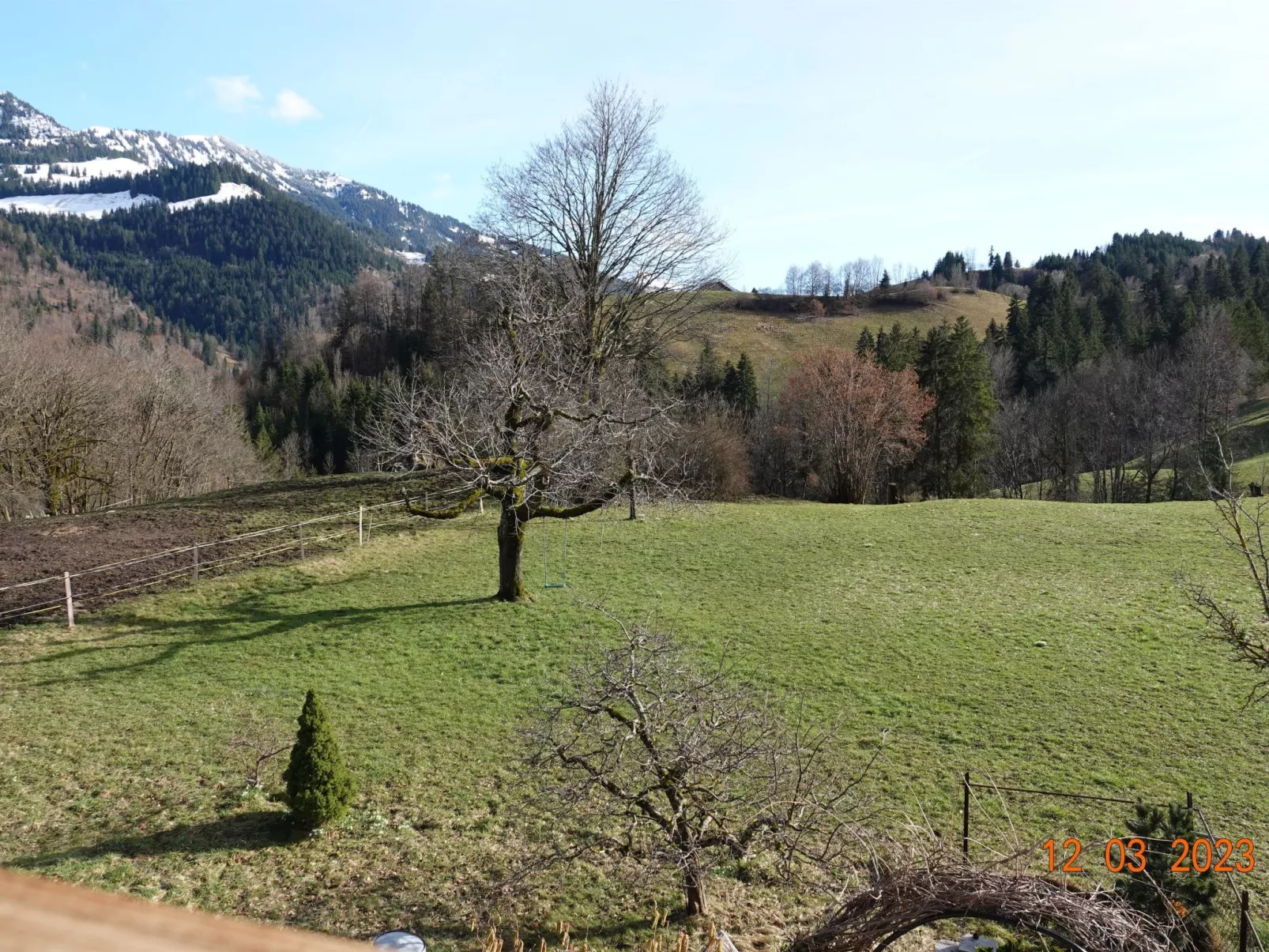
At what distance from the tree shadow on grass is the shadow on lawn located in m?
5.93

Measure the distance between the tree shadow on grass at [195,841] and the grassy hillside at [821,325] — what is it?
63.6m

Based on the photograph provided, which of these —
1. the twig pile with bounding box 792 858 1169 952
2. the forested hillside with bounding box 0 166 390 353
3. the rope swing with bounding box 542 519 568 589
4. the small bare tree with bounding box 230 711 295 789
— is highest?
the forested hillside with bounding box 0 166 390 353

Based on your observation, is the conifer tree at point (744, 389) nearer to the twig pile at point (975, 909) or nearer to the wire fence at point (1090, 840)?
the wire fence at point (1090, 840)

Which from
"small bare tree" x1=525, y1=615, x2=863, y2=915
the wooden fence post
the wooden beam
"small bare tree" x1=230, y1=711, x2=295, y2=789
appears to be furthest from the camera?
the wooden fence post

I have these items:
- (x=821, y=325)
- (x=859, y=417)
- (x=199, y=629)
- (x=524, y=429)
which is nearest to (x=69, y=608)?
(x=199, y=629)

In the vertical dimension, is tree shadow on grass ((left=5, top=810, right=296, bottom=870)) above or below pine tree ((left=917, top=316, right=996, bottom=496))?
below

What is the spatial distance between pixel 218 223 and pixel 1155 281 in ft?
675

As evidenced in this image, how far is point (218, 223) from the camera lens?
19525cm

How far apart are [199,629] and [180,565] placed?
430 centimetres

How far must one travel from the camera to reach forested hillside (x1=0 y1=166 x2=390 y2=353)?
548 ft

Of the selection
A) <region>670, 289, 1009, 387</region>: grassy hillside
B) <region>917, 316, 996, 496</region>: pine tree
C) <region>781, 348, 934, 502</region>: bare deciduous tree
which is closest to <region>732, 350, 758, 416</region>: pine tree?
<region>917, 316, 996, 496</region>: pine tree
